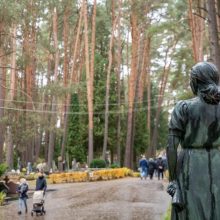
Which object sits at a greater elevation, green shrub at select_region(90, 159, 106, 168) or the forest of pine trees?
the forest of pine trees

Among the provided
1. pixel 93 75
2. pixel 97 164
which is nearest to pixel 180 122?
pixel 97 164

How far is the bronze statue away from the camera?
4.48 meters

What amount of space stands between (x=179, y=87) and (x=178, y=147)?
5088 centimetres

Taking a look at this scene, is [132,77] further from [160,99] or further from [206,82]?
[206,82]

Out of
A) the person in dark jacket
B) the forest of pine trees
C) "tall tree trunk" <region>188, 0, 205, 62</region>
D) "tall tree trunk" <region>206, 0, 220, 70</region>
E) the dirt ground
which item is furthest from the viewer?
the forest of pine trees

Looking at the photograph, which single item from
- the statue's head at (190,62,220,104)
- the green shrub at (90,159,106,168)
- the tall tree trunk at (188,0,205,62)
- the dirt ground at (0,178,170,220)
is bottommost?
the dirt ground at (0,178,170,220)

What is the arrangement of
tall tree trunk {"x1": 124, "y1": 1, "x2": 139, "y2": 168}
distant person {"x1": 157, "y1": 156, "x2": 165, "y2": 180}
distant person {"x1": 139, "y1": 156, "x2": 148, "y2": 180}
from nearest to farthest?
distant person {"x1": 157, "y1": 156, "x2": 165, "y2": 180}, distant person {"x1": 139, "y1": 156, "x2": 148, "y2": 180}, tall tree trunk {"x1": 124, "y1": 1, "x2": 139, "y2": 168}

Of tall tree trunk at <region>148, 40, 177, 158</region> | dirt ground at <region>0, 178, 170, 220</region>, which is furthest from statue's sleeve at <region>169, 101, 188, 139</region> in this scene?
tall tree trunk at <region>148, 40, 177, 158</region>

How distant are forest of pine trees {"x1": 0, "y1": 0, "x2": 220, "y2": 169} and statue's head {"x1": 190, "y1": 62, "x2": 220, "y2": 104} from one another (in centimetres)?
2470

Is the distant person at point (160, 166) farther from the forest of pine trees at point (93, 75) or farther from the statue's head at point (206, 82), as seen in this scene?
the statue's head at point (206, 82)

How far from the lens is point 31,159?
1838 inches

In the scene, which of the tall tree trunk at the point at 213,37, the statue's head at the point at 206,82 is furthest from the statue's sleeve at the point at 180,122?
the tall tree trunk at the point at 213,37

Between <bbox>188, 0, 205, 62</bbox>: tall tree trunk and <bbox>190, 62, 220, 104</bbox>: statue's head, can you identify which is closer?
<bbox>190, 62, 220, 104</bbox>: statue's head

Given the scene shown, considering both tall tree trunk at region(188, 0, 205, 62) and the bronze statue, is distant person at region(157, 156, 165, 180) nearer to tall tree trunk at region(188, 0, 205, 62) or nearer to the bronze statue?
tall tree trunk at region(188, 0, 205, 62)
